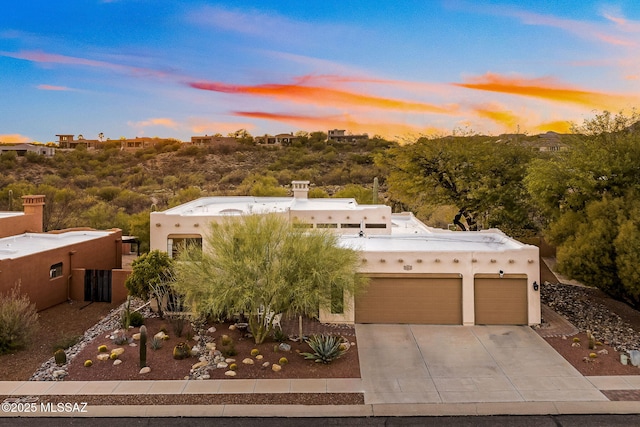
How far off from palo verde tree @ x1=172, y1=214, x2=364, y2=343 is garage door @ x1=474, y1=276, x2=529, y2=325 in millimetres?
6071

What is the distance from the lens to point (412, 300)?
18.1 meters

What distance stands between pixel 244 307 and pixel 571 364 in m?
10.4

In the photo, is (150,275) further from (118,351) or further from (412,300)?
(412,300)

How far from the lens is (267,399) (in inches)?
458

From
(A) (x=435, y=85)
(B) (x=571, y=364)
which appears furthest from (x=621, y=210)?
(A) (x=435, y=85)

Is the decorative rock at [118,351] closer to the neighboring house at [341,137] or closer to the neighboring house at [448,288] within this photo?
the neighboring house at [448,288]

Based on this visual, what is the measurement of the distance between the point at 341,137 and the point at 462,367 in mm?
93693

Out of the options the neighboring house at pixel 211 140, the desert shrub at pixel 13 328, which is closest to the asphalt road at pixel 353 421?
the desert shrub at pixel 13 328

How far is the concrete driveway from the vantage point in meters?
12.0

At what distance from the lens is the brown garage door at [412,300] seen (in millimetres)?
17969

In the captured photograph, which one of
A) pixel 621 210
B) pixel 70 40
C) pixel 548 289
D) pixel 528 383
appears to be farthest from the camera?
pixel 70 40

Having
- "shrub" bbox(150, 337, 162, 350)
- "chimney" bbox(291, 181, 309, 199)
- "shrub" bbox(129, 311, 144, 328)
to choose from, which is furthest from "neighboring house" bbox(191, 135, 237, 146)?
"shrub" bbox(150, 337, 162, 350)

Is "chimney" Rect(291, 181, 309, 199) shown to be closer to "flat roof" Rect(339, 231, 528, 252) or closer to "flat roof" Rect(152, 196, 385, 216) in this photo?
"flat roof" Rect(152, 196, 385, 216)

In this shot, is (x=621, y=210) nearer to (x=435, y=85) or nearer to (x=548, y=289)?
(x=548, y=289)
